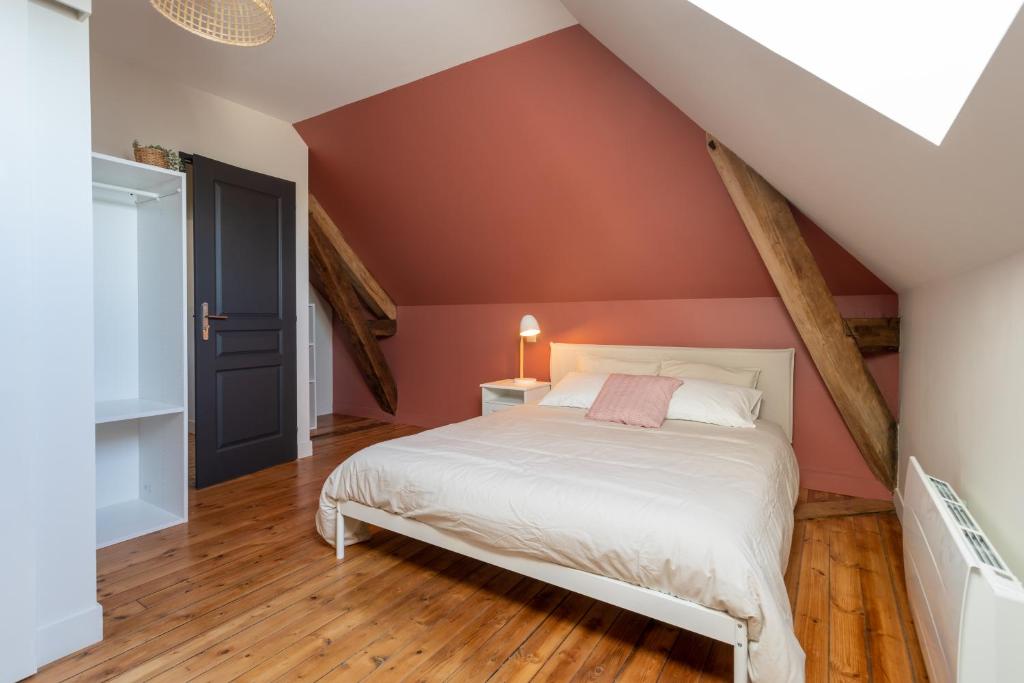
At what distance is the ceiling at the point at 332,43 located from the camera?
2.39 meters

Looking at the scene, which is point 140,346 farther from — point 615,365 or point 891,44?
point 891,44

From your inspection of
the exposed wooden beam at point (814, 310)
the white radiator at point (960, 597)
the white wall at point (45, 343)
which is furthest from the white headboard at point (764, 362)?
the white wall at point (45, 343)

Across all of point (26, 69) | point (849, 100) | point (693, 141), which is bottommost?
point (849, 100)

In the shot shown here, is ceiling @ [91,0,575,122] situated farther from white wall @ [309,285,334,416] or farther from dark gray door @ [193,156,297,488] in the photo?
white wall @ [309,285,334,416]

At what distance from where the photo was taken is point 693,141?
2.70 m

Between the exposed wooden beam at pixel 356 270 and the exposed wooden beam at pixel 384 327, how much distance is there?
62 millimetres

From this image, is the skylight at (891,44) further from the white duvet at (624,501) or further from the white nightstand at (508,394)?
the white nightstand at (508,394)

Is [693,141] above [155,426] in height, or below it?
above

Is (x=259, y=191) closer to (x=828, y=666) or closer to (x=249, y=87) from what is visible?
(x=249, y=87)

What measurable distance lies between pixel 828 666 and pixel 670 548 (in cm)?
68

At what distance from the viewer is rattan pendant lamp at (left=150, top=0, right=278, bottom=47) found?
160 cm

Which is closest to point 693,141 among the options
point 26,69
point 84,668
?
point 26,69

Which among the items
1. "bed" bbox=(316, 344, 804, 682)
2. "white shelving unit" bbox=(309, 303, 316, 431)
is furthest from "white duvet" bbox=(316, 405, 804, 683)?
"white shelving unit" bbox=(309, 303, 316, 431)

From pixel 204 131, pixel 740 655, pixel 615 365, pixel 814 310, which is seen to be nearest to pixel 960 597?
pixel 740 655
